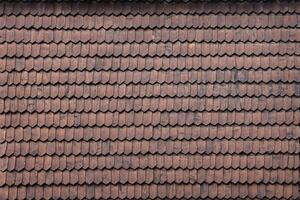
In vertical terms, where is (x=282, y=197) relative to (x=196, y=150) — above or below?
below

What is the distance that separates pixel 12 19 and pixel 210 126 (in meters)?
2.83

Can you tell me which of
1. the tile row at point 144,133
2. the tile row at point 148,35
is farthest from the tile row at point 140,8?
the tile row at point 144,133

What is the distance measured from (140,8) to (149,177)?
2141 millimetres

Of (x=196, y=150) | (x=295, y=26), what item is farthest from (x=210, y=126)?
(x=295, y=26)

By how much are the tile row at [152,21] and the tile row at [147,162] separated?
1.64m

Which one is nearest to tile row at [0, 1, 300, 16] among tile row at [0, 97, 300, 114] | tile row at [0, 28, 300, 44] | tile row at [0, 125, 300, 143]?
tile row at [0, 28, 300, 44]

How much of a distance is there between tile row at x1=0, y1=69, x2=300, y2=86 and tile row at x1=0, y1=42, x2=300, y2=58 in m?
0.23

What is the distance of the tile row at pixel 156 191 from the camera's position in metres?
6.29

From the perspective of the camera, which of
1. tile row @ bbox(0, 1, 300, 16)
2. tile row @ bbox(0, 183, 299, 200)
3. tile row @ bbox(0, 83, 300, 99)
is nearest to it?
tile row @ bbox(0, 183, 299, 200)

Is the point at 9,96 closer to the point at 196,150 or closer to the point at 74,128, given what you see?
the point at 74,128

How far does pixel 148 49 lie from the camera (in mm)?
6484

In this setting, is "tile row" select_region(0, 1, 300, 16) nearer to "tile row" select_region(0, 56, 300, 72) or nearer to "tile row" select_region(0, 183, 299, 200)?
"tile row" select_region(0, 56, 300, 72)

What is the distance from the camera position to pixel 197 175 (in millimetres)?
6312

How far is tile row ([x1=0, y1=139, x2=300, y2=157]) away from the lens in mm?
6320
